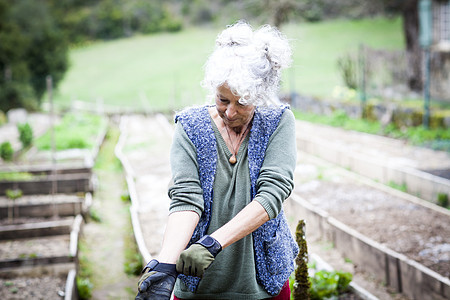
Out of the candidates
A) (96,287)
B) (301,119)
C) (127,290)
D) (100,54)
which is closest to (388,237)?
(127,290)

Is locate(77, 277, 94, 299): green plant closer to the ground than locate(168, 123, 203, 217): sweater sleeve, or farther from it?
closer to the ground

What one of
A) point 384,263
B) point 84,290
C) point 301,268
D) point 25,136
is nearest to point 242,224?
point 301,268

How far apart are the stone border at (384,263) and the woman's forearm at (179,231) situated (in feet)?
7.61

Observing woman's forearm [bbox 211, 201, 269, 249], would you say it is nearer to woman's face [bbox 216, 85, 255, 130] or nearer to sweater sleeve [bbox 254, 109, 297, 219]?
sweater sleeve [bbox 254, 109, 297, 219]

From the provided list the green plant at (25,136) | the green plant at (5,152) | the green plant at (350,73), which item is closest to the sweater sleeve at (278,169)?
the green plant at (5,152)

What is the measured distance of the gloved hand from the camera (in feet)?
4.39

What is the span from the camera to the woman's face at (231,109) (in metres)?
1.51

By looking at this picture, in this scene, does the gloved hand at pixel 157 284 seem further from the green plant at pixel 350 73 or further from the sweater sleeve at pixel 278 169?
the green plant at pixel 350 73

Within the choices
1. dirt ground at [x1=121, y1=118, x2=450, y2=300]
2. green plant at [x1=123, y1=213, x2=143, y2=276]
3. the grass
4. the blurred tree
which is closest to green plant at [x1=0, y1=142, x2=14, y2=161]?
dirt ground at [x1=121, y1=118, x2=450, y2=300]

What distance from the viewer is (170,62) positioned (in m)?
32.7

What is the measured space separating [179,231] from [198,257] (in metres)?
0.13

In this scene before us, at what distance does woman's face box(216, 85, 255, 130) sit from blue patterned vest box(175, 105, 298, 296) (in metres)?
0.04

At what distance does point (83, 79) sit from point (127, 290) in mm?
29153

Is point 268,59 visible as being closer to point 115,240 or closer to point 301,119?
point 115,240
